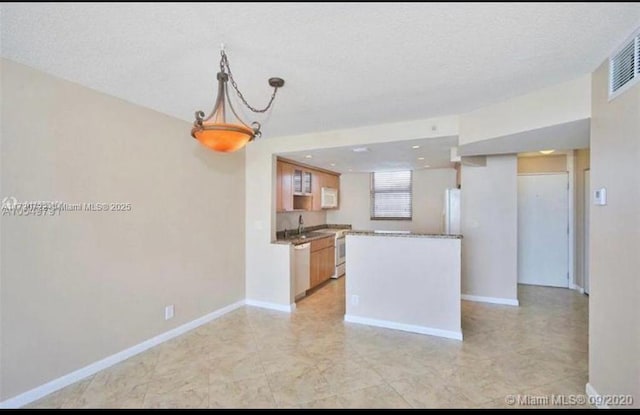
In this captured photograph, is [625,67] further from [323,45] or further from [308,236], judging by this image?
[308,236]

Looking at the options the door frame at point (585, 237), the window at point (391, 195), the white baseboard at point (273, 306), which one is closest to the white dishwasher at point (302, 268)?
the white baseboard at point (273, 306)

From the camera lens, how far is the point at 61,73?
2398 millimetres

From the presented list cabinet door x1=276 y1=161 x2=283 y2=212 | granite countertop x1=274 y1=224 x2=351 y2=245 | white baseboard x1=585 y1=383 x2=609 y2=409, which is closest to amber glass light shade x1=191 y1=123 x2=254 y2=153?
granite countertop x1=274 y1=224 x2=351 y2=245

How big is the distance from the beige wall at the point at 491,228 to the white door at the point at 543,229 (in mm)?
1431

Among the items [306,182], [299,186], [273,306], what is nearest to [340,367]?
[273,306]

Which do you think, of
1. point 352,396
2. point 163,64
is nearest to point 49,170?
point 163,64

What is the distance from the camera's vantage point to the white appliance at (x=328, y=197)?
20.9 ft

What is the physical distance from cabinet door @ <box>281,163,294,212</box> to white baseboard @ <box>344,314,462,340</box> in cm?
203

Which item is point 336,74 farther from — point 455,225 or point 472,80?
point 455,225

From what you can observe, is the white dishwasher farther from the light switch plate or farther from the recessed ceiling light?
the light switch plate

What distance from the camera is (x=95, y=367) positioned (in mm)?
2721

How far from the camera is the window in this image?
6.79 meters

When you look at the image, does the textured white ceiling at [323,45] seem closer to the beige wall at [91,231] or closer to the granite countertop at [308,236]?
the beige wall at [91,231]

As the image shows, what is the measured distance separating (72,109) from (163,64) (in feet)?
3.37
